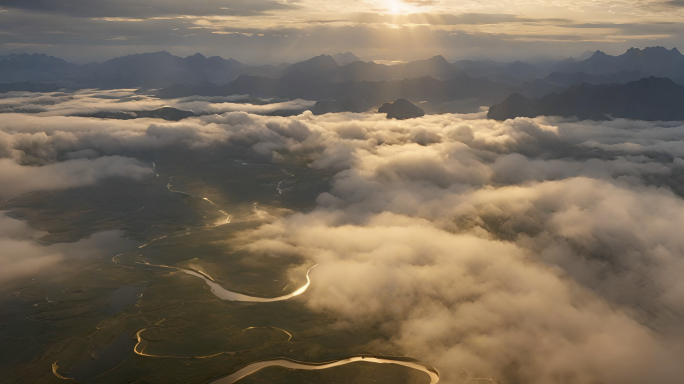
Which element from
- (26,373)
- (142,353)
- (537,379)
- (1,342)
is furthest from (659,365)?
(1,342)

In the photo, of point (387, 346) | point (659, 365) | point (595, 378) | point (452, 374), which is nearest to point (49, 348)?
point (387, 346)

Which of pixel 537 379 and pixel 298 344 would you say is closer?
pixel 537 379

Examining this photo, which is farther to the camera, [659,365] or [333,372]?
[659,365]

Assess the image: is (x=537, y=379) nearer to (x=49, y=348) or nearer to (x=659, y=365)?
(x=659, y=365)

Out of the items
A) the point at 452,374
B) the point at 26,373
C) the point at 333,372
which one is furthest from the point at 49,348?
the point at 452,374

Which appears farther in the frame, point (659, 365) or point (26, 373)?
point (659, 365)

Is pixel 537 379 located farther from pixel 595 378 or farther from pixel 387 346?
pixel 387 346
